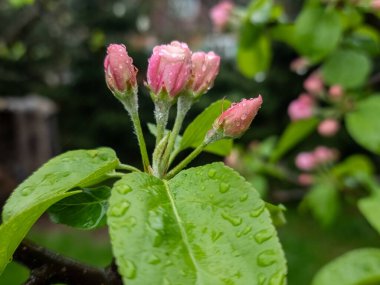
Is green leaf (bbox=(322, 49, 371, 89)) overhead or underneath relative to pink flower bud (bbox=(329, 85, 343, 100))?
overhead

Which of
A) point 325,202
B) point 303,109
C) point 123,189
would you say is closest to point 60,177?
point 123,189

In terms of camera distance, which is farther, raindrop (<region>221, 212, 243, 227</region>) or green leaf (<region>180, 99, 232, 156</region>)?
green leaf (<region>180, 99, 232, 156</region>)

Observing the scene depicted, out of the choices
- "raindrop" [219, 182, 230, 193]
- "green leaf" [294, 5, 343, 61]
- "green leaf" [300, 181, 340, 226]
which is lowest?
"green leaf" [300, 181, 340, 226]

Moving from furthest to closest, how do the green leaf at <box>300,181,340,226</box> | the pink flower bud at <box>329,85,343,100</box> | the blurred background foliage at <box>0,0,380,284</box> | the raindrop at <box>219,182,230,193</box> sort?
1. the blurred background foliage at <box>0,0,380,284</box>
2. the green leaf at <box>300,181,340,226</box>
3. the pink flower bud at <box>329,85,343,100</box>
4. the raindrop at <box>219,182,230,193</box>

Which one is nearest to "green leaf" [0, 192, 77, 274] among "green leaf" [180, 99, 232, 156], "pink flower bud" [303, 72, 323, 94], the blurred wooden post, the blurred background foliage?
"green leaf" [180, 99, 232, 156]

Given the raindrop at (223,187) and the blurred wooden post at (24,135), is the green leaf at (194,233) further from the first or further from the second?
the blurred wooden post at (24,135)

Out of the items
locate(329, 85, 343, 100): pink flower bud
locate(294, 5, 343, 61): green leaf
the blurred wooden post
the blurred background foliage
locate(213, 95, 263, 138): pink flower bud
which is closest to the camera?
locate(213, 95, 263, 138): pink flower bud

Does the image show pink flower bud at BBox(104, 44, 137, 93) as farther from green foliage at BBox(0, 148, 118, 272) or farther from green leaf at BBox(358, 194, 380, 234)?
green leaf at BBox(358, 194, 380, 234)

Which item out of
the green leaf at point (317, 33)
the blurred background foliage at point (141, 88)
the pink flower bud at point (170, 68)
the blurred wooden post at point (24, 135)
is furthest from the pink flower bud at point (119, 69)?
the blurred wooden post at point (24, 135)
